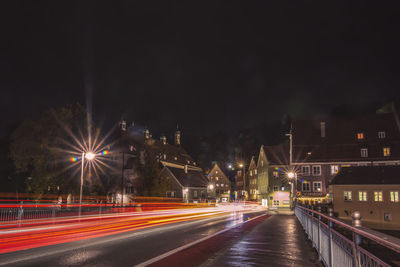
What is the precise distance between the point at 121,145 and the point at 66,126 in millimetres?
38531

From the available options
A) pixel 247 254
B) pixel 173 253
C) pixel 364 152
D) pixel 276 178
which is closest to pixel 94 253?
pixel 173 253

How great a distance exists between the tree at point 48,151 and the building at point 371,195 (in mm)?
32776

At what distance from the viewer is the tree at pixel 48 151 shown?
39750 mm

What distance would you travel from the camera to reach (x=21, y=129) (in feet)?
135

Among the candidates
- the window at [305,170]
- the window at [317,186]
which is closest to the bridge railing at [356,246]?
the window at [317,186]

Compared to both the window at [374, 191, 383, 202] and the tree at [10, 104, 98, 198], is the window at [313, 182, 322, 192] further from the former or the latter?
the tree at [10, 104, 98, 198]

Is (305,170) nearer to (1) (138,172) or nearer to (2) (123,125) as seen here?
(1) (138,172)

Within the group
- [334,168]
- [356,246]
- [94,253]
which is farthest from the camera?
[334,168]

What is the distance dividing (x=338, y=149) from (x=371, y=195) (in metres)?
17.9

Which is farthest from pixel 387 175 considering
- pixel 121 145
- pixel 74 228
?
pixel 121 145

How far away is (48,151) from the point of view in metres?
40.4

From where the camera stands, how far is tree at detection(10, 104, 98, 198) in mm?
39750

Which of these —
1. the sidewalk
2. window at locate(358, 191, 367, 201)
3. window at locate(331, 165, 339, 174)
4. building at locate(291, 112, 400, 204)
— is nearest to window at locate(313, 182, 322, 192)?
building at locate(291, 112, 400, 204)

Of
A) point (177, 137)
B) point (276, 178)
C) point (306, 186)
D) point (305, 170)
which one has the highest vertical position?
point (177, 137)
